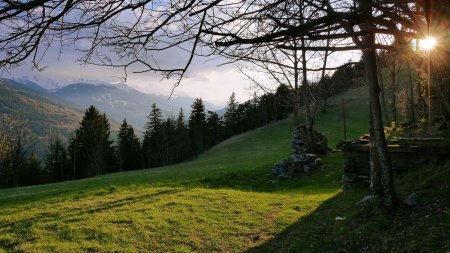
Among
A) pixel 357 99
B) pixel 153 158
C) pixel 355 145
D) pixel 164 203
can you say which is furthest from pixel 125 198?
pixel 357 99

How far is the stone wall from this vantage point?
11633 millimetres

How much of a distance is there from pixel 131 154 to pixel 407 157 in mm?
73481

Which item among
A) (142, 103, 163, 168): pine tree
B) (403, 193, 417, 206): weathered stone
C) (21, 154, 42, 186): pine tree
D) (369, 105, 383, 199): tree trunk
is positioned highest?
(142, 103, 163, 168): pine tree

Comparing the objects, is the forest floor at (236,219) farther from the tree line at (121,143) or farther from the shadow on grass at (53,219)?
the tree line at (121,143)

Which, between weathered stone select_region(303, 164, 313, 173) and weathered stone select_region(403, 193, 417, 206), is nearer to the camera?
weathered stone select_region(403, 193, 417, 206)

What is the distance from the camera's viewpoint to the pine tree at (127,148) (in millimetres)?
79938

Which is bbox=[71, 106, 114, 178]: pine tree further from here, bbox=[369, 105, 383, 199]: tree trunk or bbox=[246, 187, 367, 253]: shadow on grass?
bbox=[369, 105, 383, 199]: tree trunk

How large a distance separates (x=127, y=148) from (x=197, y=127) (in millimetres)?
16656

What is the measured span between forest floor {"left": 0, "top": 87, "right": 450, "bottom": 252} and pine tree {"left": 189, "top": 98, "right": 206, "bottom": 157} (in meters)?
64.4

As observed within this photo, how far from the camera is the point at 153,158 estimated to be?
269 ft

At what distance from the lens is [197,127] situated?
8769cm

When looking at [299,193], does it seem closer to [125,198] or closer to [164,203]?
[164,203]

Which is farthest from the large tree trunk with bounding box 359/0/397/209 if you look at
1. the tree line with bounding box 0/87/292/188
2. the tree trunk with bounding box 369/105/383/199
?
the tree line with bounding box 0/87/292/188

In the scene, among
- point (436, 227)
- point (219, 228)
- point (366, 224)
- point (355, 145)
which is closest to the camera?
point (436, 227)
